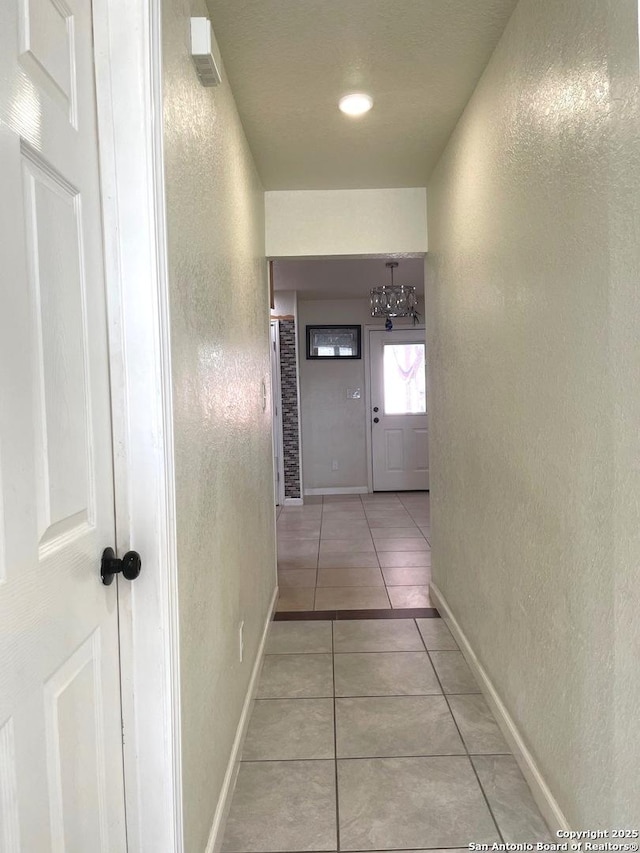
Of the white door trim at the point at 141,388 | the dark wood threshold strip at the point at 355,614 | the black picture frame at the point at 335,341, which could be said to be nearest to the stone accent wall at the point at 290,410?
the black picture frame at the point at 335,341

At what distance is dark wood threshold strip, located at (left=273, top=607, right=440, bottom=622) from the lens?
3.20 meters

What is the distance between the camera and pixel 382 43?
6.27ft

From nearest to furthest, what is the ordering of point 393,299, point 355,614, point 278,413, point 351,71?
point 351,71 → point 355,614 → point 393,299 → point 278,413

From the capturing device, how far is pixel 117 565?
105cm

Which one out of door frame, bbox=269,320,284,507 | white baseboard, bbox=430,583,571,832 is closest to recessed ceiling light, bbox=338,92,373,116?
white baseboard, bbox=430,583,571,832

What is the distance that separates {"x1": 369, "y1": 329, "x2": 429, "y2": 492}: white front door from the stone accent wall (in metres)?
1.03

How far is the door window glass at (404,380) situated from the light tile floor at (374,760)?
4.62 m

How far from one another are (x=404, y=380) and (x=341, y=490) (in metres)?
1.56

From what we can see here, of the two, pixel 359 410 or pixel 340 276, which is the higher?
pixel 340 276

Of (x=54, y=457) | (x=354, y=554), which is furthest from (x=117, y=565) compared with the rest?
(x=354, y=554)

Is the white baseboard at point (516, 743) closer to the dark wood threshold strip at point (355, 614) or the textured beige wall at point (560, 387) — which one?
the textured beige wall at point (560, 387)

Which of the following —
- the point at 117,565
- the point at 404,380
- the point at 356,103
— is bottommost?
the point at 117,565

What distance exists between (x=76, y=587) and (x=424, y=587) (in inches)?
119

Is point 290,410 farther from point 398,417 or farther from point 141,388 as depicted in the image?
point 141,388
